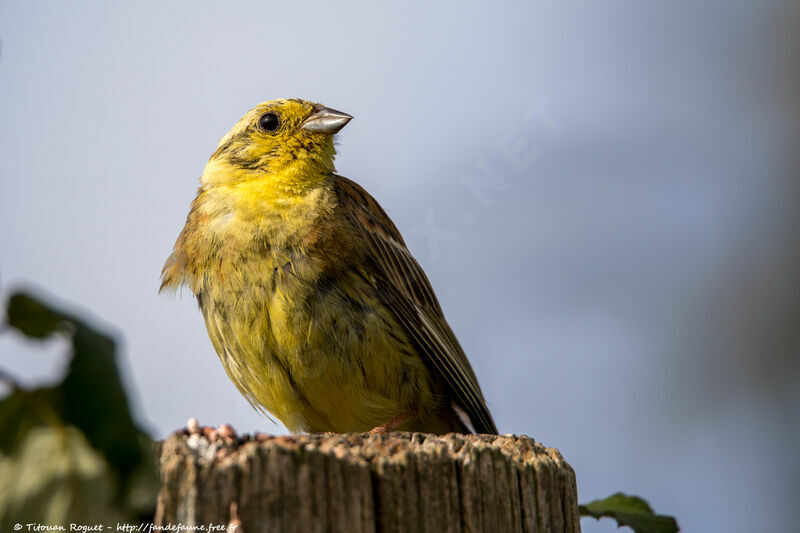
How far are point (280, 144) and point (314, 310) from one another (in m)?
1.16

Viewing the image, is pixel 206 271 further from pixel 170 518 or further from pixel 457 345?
pixel 170 518

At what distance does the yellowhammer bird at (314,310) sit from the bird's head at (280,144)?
21 millimetres

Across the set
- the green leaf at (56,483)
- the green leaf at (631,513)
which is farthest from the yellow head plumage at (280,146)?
the green leaf at (56,483)

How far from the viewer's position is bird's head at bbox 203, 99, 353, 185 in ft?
13.8

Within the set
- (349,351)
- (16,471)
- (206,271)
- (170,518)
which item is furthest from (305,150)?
(16,471)

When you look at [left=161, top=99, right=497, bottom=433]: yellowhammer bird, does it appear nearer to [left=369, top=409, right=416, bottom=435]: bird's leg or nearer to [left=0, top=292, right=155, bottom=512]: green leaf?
[left=369, top=409, right=416, bottom=435]: bird's leg

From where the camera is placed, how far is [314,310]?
354 centimetres

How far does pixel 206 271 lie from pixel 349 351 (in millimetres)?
731

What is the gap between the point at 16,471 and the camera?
106cm

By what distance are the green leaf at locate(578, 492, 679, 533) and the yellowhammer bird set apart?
139 centimetres

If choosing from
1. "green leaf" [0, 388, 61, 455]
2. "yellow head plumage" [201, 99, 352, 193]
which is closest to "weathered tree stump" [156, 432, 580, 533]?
"green leaf" [0, 388, 61, 455]

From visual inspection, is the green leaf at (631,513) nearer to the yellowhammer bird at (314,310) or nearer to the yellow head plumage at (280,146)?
the yellowhammer bird at (314,310)

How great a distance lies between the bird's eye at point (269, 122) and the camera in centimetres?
447

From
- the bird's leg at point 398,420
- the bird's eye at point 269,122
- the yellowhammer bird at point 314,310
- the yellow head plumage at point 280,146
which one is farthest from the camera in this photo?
the bird's eye at point 269,122
